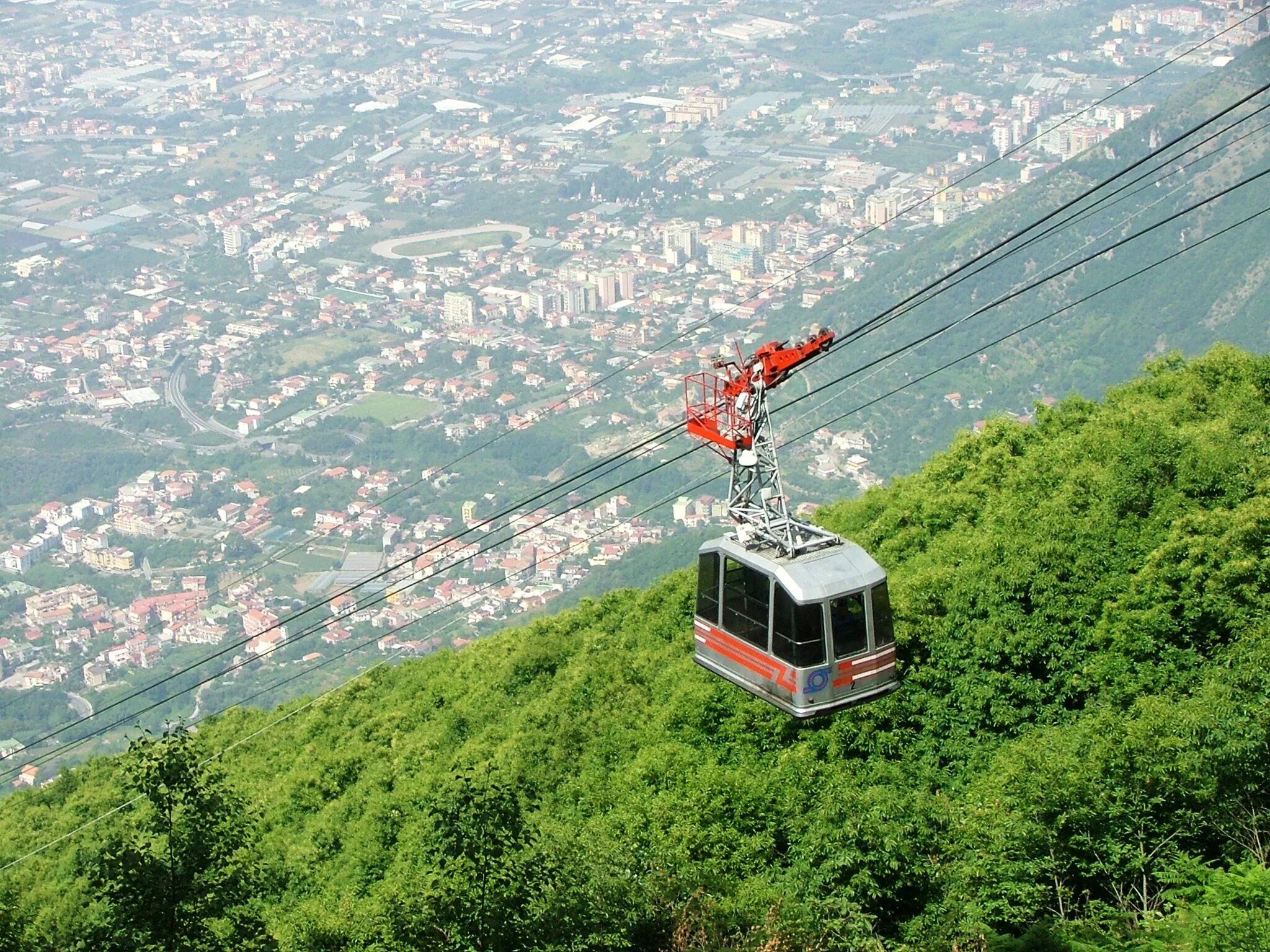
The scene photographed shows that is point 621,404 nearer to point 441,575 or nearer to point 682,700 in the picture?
point 441,575

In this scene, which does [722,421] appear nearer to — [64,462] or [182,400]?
[64,462]

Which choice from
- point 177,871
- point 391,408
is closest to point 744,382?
point 177,871

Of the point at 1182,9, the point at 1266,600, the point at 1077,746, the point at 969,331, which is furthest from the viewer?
the point at 1182,9

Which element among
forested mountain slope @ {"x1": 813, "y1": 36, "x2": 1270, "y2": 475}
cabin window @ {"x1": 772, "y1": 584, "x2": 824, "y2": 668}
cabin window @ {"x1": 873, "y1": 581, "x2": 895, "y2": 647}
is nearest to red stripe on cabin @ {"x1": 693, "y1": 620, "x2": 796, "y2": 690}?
cabin window @ {"x1": 772, "y1": 584, "x2": 824, "y2": 668}

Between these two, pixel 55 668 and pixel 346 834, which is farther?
pixel 55 668

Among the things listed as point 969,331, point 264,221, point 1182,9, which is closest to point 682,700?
point 969,331

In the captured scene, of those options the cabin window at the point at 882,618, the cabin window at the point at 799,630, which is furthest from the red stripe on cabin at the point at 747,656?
the cabin window at the point at 882,618

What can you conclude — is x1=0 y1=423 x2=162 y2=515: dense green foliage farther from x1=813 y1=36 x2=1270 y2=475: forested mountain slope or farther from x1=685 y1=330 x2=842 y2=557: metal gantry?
x1=685 y1=330 x2=842 y2=557: metal gantry

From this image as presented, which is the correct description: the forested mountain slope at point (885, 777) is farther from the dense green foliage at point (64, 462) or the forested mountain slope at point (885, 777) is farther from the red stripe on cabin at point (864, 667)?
the dense green foliage at point (64, 462)
